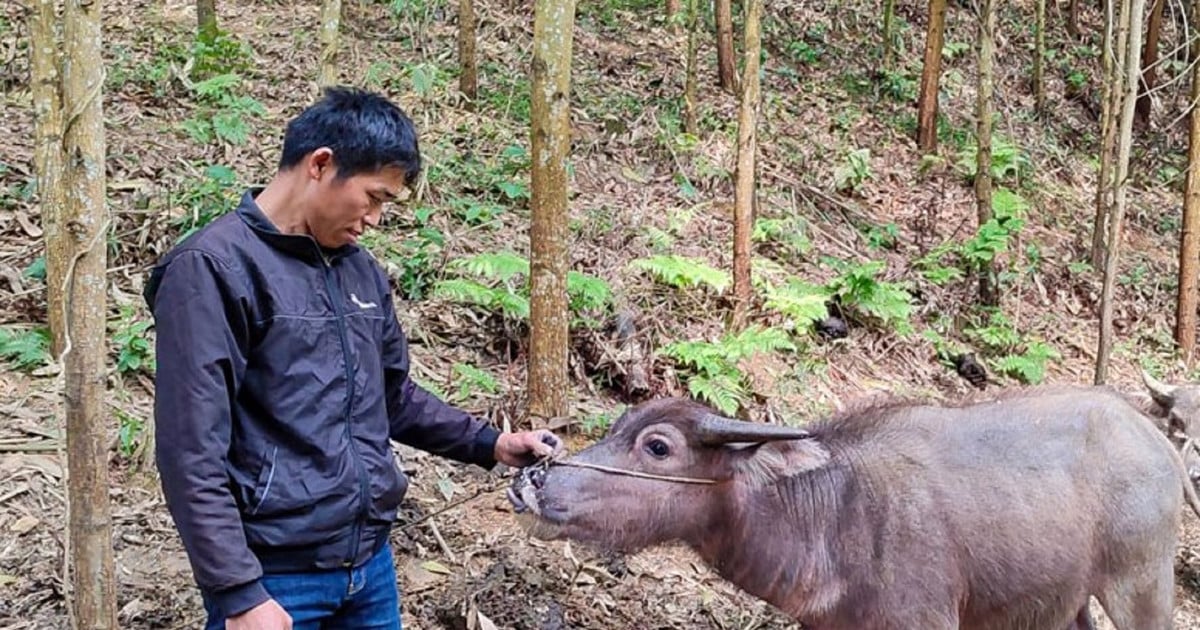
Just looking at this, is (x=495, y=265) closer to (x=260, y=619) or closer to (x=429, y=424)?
(x=429, y=424)

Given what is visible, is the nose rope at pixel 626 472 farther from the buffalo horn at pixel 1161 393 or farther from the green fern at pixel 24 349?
the buffalo horn at pixel 1161 393

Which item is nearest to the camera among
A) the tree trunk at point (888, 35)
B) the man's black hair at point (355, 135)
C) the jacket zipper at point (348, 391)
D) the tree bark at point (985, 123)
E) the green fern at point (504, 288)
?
the man's black hair at point (355, 135)

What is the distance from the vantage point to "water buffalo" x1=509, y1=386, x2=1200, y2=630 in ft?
12.8

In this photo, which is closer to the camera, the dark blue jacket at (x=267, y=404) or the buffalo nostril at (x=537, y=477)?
the dark blue jacket at (x=267, y=404)

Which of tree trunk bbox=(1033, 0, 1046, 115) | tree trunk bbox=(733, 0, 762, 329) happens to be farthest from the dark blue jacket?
tree trunk bbox=(1033, 0, 1046, 115)

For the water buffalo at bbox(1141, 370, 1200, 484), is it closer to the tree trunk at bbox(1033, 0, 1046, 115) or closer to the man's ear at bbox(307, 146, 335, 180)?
the man's ear at bbox(307, 146, 335, 180)

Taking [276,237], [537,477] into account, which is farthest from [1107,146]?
[276,237]

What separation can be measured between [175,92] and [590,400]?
22.5ft

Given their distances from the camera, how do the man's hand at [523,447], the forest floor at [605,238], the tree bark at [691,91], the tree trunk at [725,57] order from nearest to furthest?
the man's hand at [523,447] → the forest floor at [605,238] → the tree bark at [691,91] → the tree trunk at [725,57]

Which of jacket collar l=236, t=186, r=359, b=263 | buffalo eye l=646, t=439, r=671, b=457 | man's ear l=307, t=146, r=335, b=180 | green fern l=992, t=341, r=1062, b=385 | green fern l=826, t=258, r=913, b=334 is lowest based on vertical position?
green fern l=992, t=341, r=1062, b=385

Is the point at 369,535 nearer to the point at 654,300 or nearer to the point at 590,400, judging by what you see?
the point at 590,400

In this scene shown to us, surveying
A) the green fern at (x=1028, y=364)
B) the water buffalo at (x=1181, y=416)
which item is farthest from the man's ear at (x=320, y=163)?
the green fern at (x=1028, y=364)

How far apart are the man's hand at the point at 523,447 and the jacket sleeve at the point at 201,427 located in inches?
49.7

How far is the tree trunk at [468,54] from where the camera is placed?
12.7 metres
